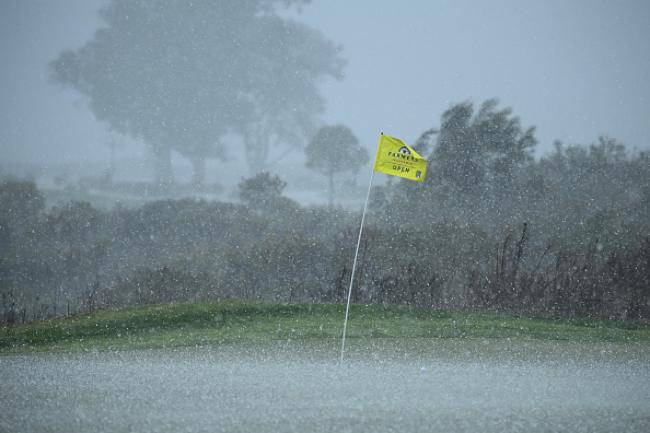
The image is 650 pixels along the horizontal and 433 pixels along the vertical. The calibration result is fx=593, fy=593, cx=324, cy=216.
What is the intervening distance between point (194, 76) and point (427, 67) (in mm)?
19759

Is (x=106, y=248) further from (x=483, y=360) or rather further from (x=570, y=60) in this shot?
(x=570, y=60)

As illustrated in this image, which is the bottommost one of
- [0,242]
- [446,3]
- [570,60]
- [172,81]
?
[0,242]

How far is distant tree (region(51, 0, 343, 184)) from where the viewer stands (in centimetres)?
3109

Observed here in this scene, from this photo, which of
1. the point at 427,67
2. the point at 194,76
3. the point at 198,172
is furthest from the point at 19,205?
the point at 427,67

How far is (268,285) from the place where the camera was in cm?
1503

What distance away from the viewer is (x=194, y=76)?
31.9 meters

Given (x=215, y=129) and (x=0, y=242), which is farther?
(x=215, y=129)

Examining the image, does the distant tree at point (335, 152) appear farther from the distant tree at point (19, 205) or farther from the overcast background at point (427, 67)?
the distant tree at point (19, 205)

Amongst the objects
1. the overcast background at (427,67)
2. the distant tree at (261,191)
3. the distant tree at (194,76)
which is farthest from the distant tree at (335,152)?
the overcast background at (427,67)

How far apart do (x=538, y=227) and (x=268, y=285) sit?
854 cm

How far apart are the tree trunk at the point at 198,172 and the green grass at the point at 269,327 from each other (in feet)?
63.8

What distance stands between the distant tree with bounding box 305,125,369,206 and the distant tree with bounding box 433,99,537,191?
7.01 meters

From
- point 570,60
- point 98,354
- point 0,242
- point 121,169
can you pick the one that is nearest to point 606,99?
point 570,60

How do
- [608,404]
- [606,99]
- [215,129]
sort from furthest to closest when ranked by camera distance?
1. [606,99]
2. [215,129]
3. [608,404]
